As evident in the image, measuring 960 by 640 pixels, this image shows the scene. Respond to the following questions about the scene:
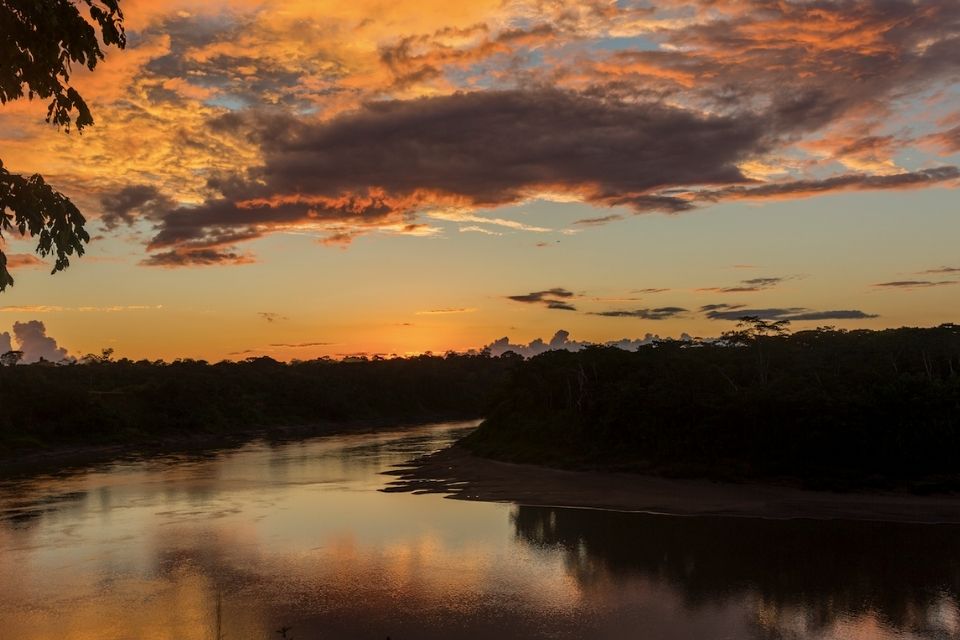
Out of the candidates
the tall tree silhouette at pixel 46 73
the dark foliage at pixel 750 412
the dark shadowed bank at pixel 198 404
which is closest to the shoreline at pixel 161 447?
the dark shadowed bank at pixel 198 404

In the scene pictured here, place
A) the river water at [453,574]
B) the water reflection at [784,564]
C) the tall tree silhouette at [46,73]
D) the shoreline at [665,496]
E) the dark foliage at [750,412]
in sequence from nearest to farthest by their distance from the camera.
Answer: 1. the tall tree silhouette at [46,73]
2. the river water at [453,574]
3. the water reflection at [784,564]
4. the shoreline at [665,496]
5. the dark foliage at [750,412]

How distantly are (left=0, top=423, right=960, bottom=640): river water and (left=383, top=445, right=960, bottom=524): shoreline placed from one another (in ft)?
7.25

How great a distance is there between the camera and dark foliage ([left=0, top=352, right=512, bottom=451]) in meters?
106

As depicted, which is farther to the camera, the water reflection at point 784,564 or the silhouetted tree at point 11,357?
the silhouetted tree at point 11,357

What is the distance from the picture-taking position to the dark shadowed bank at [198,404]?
345 feet

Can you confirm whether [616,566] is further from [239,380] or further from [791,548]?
[239,380]

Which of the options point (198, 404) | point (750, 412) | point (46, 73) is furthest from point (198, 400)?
point (46, 73)

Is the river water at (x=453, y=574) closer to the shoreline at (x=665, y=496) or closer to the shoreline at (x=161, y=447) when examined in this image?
the shoreline at (x=665, y=496)

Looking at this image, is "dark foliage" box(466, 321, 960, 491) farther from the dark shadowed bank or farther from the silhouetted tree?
the silhouetted tree

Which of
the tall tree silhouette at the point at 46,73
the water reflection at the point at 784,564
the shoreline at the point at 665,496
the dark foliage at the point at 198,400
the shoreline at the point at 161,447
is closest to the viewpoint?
the tall tree silhouette at the point at 46,73

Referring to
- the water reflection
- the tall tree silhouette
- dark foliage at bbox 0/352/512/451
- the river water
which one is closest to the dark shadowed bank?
dark foliage at bbox 0/352/512/451

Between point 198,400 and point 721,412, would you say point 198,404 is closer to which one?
point 198,400

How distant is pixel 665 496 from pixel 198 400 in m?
101

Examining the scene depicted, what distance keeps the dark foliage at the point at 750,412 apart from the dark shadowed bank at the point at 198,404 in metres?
17.1
